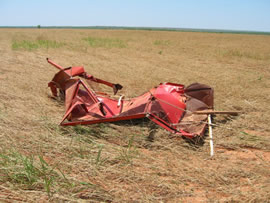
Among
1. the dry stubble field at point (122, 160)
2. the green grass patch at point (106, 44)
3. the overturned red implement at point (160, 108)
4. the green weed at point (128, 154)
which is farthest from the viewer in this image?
the green grass patch at point (106, 44)

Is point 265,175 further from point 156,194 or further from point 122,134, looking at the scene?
point 122,134

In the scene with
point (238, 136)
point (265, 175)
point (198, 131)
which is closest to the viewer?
point (265, 175)

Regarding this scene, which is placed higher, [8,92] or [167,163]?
[8,92]

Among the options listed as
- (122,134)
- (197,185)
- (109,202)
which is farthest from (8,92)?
(197,185)

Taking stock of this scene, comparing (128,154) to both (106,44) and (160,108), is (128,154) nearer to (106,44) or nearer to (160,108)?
(160,108)

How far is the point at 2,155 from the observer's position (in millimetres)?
2449

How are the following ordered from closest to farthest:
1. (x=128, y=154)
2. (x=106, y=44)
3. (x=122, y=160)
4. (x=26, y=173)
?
(x=26, y=173)
(x=122, y=160)
(x=128, y=154)
(x=106, y=44)

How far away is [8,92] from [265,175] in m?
4.98

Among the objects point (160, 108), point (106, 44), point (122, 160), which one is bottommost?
point (122, 160)

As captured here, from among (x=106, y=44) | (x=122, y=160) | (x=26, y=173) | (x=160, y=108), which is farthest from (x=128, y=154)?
(x=106, y=44)

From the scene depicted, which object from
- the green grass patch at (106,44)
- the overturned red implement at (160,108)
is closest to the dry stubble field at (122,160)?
the overturned red implement at (160,108)

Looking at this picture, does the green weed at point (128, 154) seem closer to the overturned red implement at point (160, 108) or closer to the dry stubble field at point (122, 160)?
the dry stubble field at point (122, 160)

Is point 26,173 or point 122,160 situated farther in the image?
point 122,160

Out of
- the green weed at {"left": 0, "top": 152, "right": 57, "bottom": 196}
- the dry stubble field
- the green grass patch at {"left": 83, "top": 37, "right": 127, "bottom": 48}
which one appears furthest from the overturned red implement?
the green grass patch at {"left": 83, "top": 37, "right": 127, "bottom": 48}
